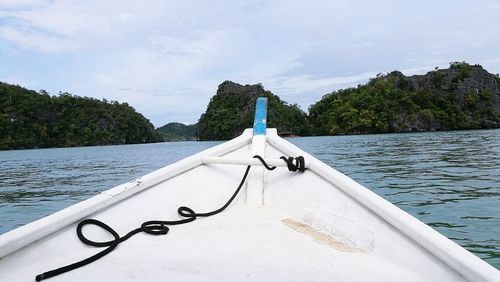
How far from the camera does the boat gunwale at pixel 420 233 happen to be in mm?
1087

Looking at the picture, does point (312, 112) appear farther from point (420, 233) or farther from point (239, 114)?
point (420, 233)

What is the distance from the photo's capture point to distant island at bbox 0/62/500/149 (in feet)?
207

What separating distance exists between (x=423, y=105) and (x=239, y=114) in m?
33.1

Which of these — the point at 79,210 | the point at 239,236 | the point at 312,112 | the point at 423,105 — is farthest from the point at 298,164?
the point at 312,112

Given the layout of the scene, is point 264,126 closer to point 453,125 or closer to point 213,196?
point 213,196

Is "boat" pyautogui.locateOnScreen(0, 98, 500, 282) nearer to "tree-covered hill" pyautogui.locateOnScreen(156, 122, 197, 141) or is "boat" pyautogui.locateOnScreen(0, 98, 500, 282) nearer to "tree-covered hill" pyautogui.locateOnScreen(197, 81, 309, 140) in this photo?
"tree-covered hill" pyautogui.locateOnScreen(197, 81, 309, 140)

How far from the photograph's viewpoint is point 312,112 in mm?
75125

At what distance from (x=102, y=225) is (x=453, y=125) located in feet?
225

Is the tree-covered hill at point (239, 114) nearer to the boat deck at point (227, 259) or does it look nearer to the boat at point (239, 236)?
the boat at point (239, 236)

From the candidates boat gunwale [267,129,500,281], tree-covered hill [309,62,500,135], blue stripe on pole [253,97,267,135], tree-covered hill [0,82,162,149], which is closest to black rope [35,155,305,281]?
boat gunwale [267,129,500,281]

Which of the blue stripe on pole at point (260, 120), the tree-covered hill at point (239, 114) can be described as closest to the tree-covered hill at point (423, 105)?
the tree-covered hill at point (239, 114)

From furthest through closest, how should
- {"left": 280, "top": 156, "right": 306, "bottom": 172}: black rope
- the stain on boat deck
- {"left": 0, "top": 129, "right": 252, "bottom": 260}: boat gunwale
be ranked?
{"left": 280, "top": 156, "right": 306, "bottom": 172}: black rope, the stain on boat deck, {"left": 0, "top": 129, "right": 252, "bottom": 260}: boat gunwale

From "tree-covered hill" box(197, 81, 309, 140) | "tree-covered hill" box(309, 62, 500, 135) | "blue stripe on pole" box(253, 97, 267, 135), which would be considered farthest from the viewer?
"tree-covered hill" box(197, 81, 309, 140)

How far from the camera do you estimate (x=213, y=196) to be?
238 centimetres
